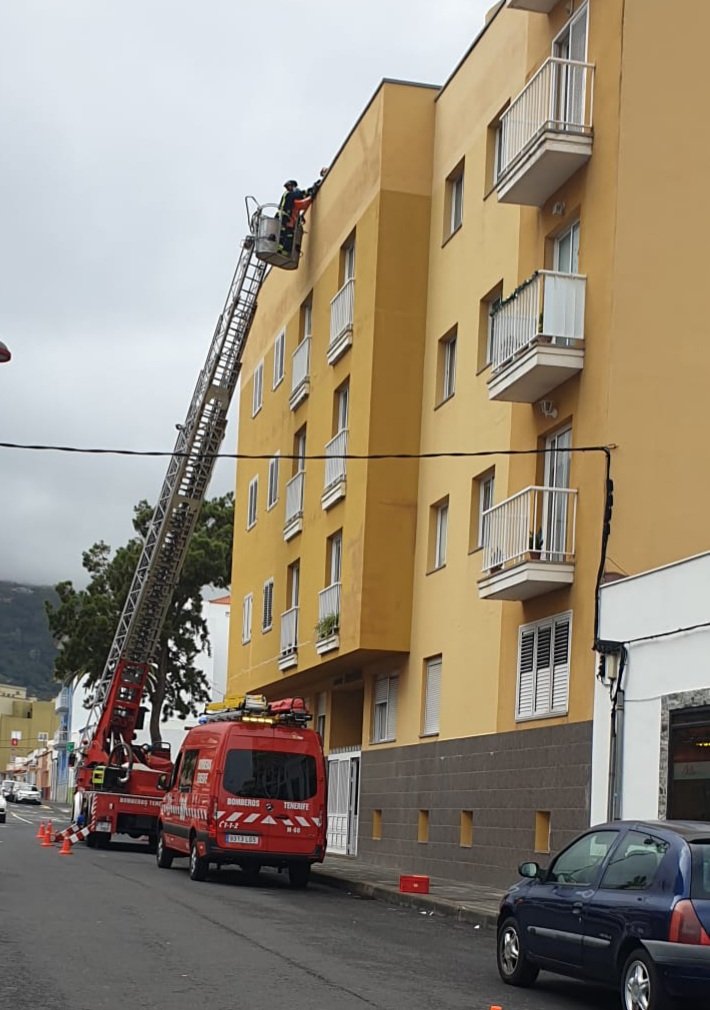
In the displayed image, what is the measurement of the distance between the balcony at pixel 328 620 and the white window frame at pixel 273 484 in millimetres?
6855

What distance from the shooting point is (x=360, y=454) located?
2906 centimetres

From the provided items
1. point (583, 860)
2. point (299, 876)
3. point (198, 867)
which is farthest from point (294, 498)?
point (583, 860)

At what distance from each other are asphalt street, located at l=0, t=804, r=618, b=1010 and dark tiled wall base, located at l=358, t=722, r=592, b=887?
2337 mm

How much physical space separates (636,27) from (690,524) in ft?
22.1

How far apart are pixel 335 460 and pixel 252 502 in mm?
10314

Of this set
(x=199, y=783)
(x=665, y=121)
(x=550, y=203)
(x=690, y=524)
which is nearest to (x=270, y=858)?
(x=199, y=783)

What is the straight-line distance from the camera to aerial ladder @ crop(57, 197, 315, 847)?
31.8 meters

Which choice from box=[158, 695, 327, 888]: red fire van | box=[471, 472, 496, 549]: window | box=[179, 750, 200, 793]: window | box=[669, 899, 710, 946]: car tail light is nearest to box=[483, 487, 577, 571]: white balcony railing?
box=[471, 472, 496, 549]: window

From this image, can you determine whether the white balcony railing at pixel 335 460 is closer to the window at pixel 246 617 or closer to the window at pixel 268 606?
the window at pixel 268 606

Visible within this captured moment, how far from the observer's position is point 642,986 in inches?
416

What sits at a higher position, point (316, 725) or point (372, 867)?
point (316, 725)

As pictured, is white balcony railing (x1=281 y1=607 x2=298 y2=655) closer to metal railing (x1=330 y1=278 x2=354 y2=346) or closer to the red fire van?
metal railing (x1=330 y1=278 x2=354 y2=346)

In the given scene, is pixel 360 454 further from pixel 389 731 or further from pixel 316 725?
pixel 316 725

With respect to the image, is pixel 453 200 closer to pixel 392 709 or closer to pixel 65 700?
pixel 392 709
